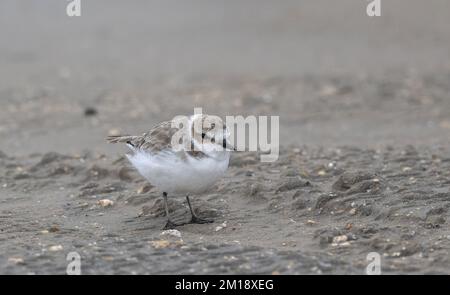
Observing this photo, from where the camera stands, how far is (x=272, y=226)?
7215mm

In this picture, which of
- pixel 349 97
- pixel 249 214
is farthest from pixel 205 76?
pixel 249 214

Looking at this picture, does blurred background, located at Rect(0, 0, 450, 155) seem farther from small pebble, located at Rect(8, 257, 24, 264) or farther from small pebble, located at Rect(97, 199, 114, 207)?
small pebble, located at Rect(8, 257, 24, 264)

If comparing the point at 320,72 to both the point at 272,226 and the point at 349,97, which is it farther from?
the point at 272,226

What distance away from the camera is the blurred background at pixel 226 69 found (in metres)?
12.6

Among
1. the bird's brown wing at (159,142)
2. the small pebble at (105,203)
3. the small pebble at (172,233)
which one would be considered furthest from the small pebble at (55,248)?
the small pebble at (105,203)

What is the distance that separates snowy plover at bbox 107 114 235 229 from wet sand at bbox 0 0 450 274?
1.47ft

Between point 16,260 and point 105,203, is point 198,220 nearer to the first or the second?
point 105,203

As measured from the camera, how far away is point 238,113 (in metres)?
13.3

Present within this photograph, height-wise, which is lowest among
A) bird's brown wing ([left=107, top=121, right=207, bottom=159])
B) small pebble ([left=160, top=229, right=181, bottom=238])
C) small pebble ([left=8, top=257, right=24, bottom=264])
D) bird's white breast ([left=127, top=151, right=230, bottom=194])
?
small pebble ([left=160, top=229, right=181, bottom=238])

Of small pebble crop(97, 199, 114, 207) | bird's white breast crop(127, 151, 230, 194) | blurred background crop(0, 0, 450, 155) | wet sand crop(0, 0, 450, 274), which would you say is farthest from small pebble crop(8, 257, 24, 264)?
blurred background crop(0, 0, 450, 155)

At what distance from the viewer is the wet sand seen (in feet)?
21.1

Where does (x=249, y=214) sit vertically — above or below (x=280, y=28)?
below

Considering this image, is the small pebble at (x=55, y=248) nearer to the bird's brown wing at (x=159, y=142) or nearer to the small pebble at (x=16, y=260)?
the small pebble at (x=16, y=260)

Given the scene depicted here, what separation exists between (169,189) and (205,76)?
28.9 feet
